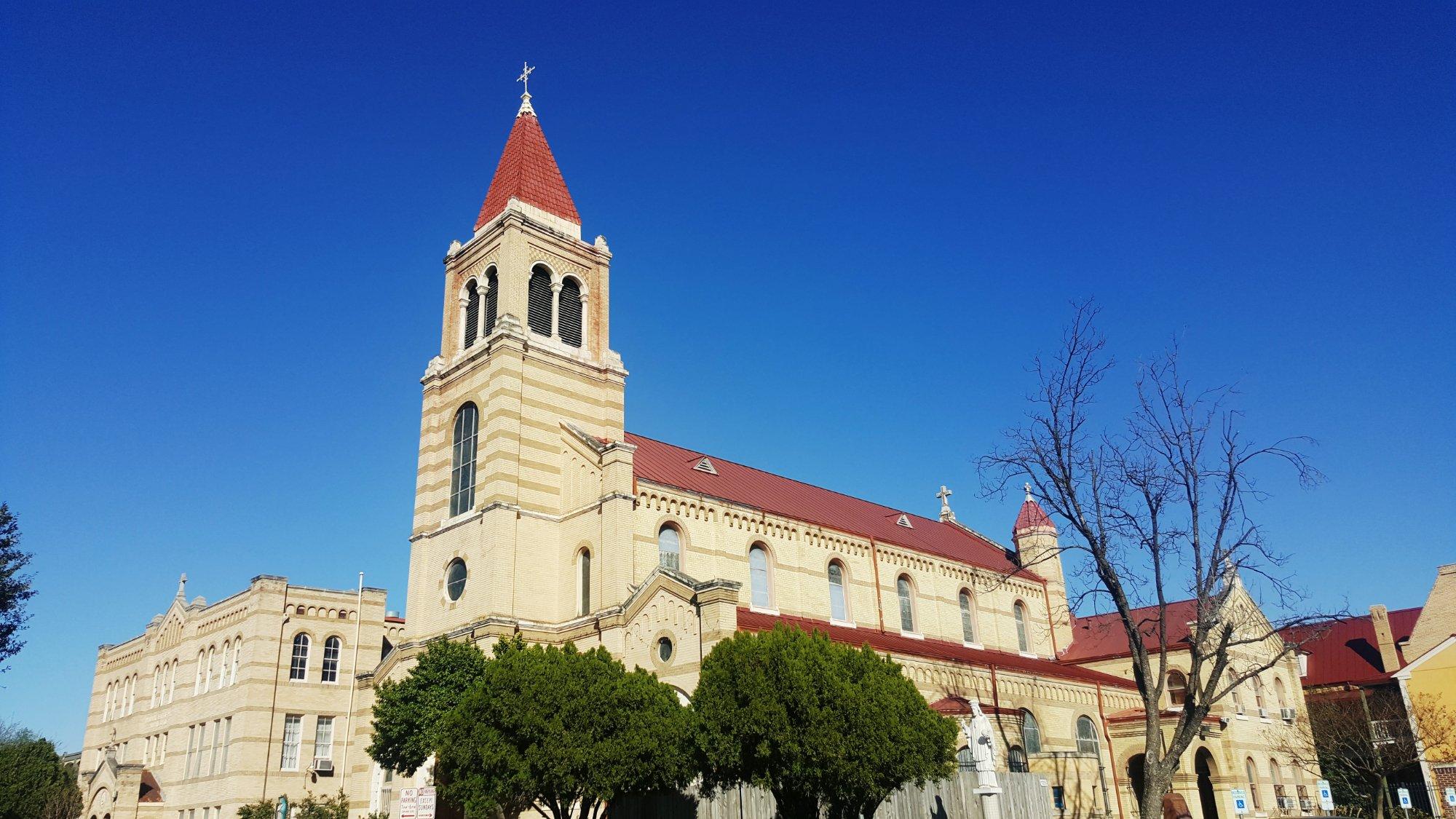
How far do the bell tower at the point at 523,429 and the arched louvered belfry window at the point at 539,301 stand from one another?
0.06m

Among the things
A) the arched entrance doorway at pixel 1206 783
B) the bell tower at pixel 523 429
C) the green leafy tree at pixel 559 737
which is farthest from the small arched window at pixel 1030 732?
the green leafy tree at pixel 559 737

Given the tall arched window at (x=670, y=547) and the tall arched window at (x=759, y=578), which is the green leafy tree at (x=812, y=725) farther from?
the tall arched window at (x=759, y=578)

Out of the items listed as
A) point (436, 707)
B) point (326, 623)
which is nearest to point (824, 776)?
point (436, 707)

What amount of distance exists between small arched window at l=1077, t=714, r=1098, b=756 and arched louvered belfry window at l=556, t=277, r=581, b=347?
25064mm

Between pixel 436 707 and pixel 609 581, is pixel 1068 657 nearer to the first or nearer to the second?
pixel 609 581

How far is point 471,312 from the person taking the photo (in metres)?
40.6

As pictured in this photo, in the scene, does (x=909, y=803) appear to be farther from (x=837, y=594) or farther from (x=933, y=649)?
(x=837, y=594)

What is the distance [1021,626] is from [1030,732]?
37.9 feet

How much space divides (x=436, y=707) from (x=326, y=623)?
18066 mm

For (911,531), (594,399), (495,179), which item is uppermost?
(495,179)

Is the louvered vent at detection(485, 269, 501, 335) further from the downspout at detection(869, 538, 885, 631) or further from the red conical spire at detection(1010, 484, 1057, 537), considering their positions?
the red conical spire at detection(1010, 484, 1057, 537)

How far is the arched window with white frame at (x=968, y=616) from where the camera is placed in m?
44.5

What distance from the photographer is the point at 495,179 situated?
42.6 metres

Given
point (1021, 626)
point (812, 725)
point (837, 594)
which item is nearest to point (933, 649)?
point (837, 594)
